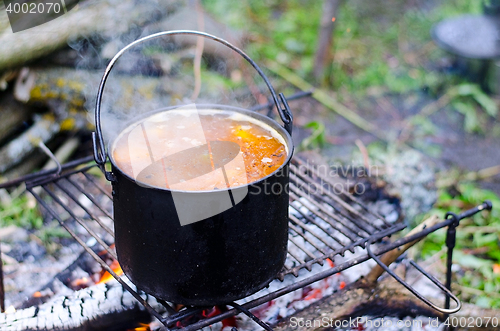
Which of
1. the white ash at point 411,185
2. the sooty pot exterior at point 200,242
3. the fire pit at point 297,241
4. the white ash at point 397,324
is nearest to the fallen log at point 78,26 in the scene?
the fire pit at point 297,241

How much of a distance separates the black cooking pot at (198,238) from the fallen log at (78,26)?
242cm

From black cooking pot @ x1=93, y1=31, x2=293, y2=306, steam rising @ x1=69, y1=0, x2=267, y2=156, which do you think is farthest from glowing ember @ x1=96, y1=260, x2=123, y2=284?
steam rising @ x1=69, y1=0, x2=267, y2=156

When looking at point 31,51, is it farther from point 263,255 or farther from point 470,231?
point 470,231

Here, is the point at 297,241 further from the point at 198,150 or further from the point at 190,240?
the point at 190,240

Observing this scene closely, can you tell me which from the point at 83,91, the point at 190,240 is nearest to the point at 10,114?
the point at 83,91

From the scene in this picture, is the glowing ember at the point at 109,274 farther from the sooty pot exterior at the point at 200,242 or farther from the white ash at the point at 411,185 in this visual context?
the white ash at the point at 411,185

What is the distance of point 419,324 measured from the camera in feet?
8.18

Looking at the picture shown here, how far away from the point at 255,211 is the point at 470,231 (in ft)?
8.88

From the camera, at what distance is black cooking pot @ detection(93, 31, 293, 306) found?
157cm

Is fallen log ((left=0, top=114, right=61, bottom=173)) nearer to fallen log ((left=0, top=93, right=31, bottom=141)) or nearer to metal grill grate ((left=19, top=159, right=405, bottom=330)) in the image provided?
fallen log ((left=0, top=93, right=31, bottom=141))

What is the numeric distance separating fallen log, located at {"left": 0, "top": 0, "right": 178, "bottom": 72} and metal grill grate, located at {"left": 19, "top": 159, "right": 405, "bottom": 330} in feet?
3.74

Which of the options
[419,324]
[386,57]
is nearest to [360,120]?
[386,57]

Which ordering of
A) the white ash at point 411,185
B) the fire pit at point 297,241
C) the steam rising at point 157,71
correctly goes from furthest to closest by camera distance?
1. the steam rising at point 157,71
2. the white ash at point 411,185
3. the fire pit at point 297,241

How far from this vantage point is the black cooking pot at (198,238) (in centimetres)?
157
